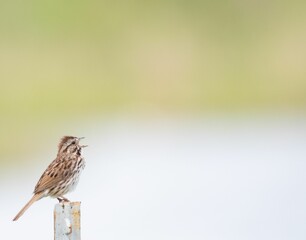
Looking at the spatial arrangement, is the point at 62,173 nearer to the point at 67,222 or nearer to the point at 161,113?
the point at 67,222

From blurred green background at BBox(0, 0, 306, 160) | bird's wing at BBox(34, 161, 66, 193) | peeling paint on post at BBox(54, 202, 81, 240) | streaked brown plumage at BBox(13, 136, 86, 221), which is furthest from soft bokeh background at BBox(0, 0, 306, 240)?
peeling paint on post at BBox(54, 202, 81, 240)

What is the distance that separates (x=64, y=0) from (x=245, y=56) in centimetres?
348

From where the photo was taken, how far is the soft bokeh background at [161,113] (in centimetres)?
1500

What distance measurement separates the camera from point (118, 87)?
23.8 metres

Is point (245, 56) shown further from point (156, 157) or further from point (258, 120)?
point (156, 157)

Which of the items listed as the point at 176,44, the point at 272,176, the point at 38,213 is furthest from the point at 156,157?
the point at 176,44

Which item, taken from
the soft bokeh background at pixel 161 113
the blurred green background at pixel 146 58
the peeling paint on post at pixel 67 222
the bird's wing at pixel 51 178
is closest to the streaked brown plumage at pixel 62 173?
the bird's wing at pixel 51 178

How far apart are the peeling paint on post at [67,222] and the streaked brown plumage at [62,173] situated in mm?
1719

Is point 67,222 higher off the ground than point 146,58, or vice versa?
point 146,58

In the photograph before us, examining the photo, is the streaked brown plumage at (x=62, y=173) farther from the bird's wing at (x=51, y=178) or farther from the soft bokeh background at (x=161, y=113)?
the soft bokeh background at (x=161, y=113)

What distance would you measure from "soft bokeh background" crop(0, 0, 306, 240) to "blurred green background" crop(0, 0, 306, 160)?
27 mm

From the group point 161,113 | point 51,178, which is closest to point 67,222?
point 51,178

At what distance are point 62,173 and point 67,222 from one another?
1.99 metres

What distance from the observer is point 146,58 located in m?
24.3
